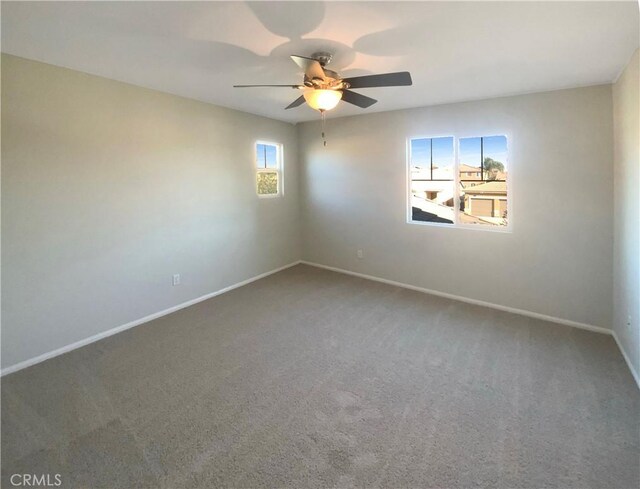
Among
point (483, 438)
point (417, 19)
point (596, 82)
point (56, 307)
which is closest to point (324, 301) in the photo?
point (483, 438)

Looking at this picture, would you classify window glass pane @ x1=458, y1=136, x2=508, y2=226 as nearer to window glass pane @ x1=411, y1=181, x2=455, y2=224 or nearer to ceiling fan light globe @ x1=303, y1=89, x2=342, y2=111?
window glass pane @ x1=411, y1=181, x2=455, y2=224

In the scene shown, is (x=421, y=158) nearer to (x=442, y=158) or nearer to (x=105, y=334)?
(x=442, y=158)

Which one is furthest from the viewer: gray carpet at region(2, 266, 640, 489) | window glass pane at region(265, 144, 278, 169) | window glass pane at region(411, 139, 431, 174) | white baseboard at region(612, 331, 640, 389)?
window glass pane at region(265, 144, 278, 169)

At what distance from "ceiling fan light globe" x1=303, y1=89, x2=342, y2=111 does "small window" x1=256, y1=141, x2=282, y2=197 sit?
2.58 m

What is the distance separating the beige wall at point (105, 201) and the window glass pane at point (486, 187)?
3.01 meters

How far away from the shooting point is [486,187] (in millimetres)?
3945

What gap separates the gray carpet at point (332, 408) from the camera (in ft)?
5.76

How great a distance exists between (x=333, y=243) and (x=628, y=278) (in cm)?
364

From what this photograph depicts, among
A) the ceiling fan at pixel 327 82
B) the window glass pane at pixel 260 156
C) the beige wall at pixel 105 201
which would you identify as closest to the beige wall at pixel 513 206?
the window glass pane at pixel 260 156

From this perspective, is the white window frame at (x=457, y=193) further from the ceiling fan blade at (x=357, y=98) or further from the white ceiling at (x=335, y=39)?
the ceiling fan blade at (x=357, y=98)

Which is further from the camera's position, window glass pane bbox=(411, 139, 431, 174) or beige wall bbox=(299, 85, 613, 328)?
window glass pane bbox=(411, 139, 431, 174)

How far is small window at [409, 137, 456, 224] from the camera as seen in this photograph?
4242mm

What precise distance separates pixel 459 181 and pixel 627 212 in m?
1.73

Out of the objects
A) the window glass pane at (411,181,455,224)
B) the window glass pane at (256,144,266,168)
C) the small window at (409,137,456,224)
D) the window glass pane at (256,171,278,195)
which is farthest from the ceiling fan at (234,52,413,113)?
the window glass pane at (256,171,278,195)
